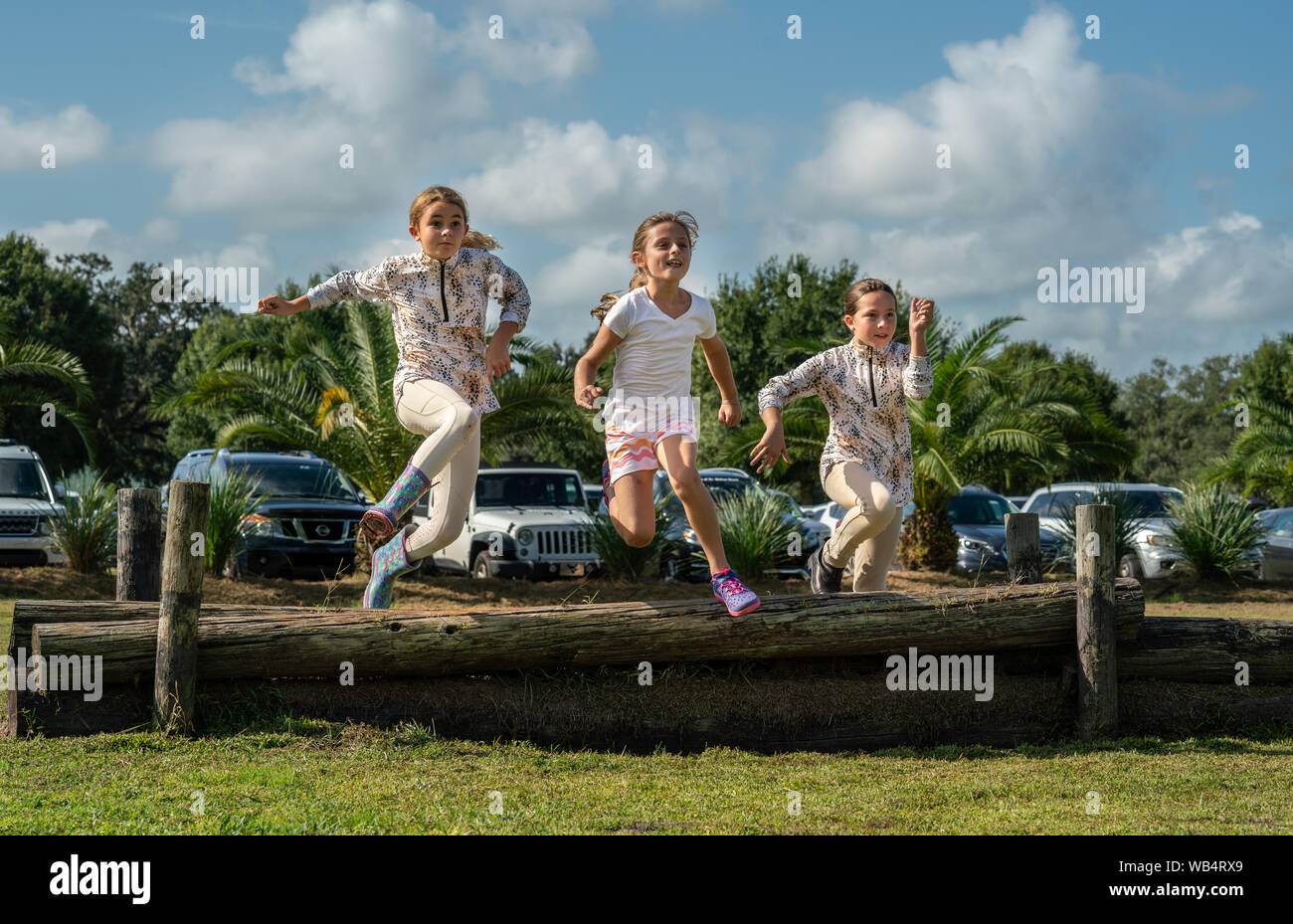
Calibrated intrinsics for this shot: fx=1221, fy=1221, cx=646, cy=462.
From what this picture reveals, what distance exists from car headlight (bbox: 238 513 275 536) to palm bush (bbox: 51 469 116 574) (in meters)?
1.69

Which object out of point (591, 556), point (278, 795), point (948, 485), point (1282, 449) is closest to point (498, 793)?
point (278, 795)

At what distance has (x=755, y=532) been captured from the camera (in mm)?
15508

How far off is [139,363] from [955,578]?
2049 inches

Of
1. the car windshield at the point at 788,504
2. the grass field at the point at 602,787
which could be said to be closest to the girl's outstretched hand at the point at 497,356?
the grass field at the point at 602,787

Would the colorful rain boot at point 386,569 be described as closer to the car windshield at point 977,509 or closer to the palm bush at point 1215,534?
the palm bush at point 1215,534

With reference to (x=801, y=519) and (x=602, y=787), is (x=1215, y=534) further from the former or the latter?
(x=602, y=787)

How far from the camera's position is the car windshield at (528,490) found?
18.2 metres

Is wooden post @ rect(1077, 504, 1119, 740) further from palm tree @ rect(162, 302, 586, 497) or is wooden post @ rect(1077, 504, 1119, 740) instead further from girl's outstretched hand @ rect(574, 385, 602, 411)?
palm tree @ rect(162, 302, 586, 497)

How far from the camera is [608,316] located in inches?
247

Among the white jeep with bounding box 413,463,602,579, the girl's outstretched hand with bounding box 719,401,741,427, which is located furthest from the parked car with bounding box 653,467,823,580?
the girl's outstretched hand with bounding box 719,401,741,427

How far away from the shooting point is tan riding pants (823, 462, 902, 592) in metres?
7.04

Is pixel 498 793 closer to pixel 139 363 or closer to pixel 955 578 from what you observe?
pixel 955 578

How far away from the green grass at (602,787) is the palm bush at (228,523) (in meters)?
8.16

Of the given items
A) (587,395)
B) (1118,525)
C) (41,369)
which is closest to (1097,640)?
(587,395)
